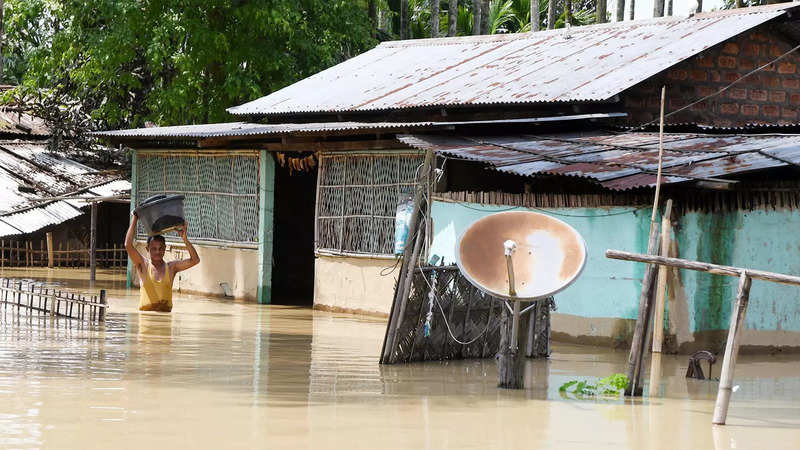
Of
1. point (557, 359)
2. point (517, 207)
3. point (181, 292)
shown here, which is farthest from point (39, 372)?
point (181, 292)

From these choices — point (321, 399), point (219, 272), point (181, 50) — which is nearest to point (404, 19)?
point (181, 50)

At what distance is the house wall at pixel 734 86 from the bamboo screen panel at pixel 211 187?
5669 millimetres

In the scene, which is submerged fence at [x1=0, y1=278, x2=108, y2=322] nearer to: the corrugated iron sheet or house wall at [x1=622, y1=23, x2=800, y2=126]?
the corrugated iron sheet

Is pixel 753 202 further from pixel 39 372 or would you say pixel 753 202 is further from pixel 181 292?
pixel 181 292

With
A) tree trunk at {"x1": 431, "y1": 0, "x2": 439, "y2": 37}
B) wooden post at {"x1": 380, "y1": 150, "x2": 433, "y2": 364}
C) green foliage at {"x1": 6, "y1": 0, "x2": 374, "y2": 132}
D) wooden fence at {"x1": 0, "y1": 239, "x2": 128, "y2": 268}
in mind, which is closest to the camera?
wooden post at {"x1": 380, "y1": 150, "x2": 433, "y2": 364}

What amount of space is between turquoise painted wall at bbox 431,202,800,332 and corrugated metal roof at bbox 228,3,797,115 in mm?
2096

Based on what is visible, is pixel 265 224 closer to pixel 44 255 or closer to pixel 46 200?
pixel 46 200

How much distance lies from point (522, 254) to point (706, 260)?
11.3ft

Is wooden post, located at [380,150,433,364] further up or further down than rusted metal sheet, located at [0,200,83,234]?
further down

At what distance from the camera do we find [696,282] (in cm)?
1192

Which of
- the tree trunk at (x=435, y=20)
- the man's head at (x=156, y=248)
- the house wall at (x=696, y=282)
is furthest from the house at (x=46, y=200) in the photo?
the house wall at (x=696, y=282)

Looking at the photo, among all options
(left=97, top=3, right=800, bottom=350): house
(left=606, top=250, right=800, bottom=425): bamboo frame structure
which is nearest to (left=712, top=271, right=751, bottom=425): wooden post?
(left=606, top=250, right=800, bottom=425): bamboo frame structure

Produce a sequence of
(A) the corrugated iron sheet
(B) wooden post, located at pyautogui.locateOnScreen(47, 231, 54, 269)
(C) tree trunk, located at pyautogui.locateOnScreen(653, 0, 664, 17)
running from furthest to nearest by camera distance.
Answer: (C) tree trunk, located at pyautogui.locateOnScreen(653, 0, 664, 17) < (B) wooden post, located at pyautogui.locateOnScreen(47, 231, 54, 269) < (A) the corrugated iron sheet

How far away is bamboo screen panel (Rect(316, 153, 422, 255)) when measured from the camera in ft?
49.4
